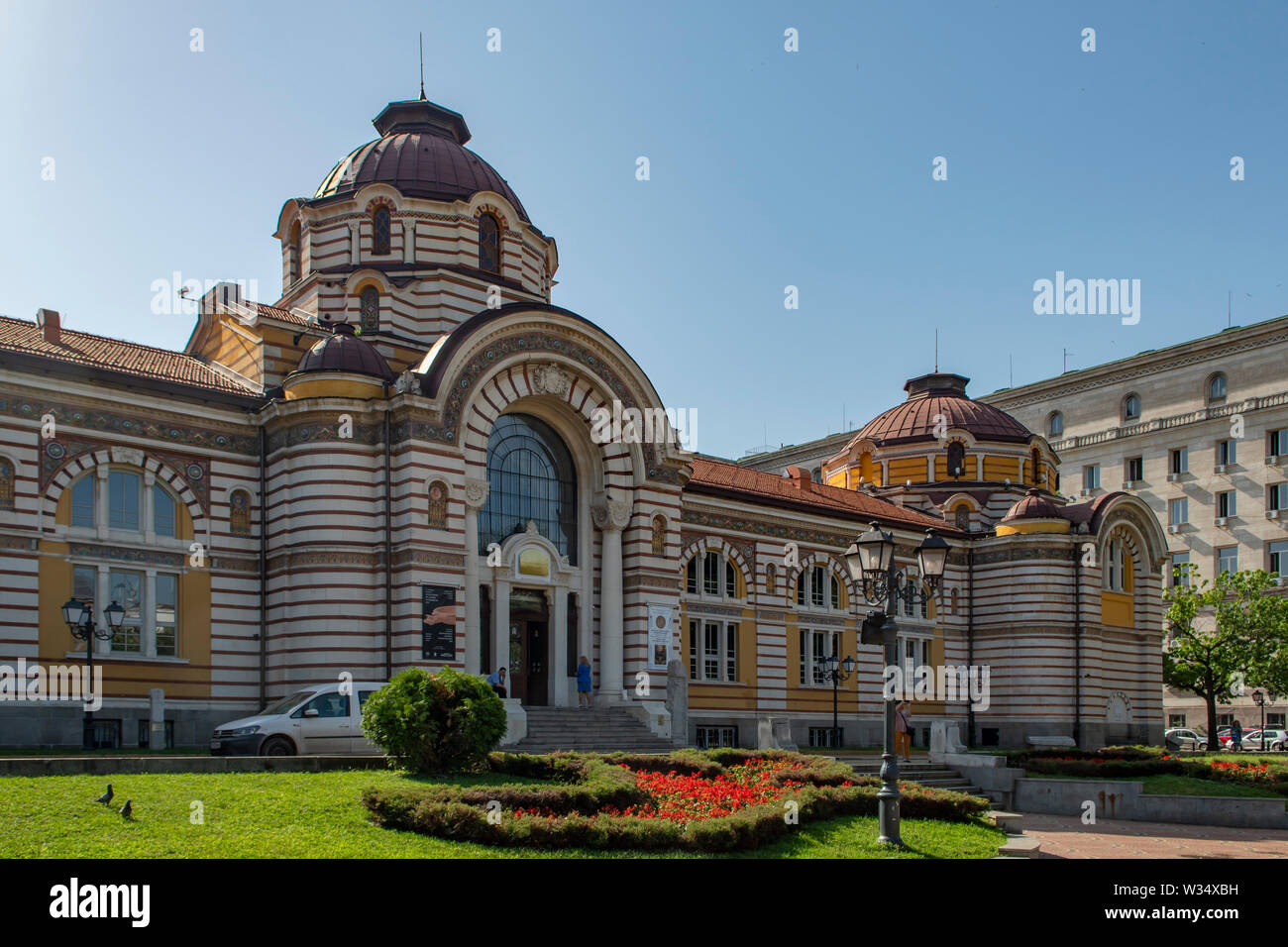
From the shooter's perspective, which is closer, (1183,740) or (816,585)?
(816,585)

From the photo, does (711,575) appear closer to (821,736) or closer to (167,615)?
(821,736)

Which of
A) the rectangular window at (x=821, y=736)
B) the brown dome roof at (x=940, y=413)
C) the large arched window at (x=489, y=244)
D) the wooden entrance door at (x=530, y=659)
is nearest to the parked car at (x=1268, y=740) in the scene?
the brown dome roof at (x=940, y=413)

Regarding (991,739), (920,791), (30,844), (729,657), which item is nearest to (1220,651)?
(991,739)

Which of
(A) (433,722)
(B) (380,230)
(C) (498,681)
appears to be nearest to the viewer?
(A) (433,722)

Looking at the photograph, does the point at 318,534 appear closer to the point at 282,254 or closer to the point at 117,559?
the point at 117,559

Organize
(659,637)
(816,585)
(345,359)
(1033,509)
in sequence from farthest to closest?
(1033,509) → (816,585) → (659,637) → (345,359)

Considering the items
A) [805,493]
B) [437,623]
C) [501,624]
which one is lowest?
[501,624]

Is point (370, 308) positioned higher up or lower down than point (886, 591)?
higher up

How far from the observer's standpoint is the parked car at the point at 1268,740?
54.2 m

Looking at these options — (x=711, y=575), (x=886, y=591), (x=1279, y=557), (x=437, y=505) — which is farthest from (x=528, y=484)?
(x=1279, y=557)

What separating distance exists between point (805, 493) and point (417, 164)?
19.0 metres

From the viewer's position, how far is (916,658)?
47844 mm

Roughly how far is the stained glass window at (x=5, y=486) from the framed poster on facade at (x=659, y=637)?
54.0 feet

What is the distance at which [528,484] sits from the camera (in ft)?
112
